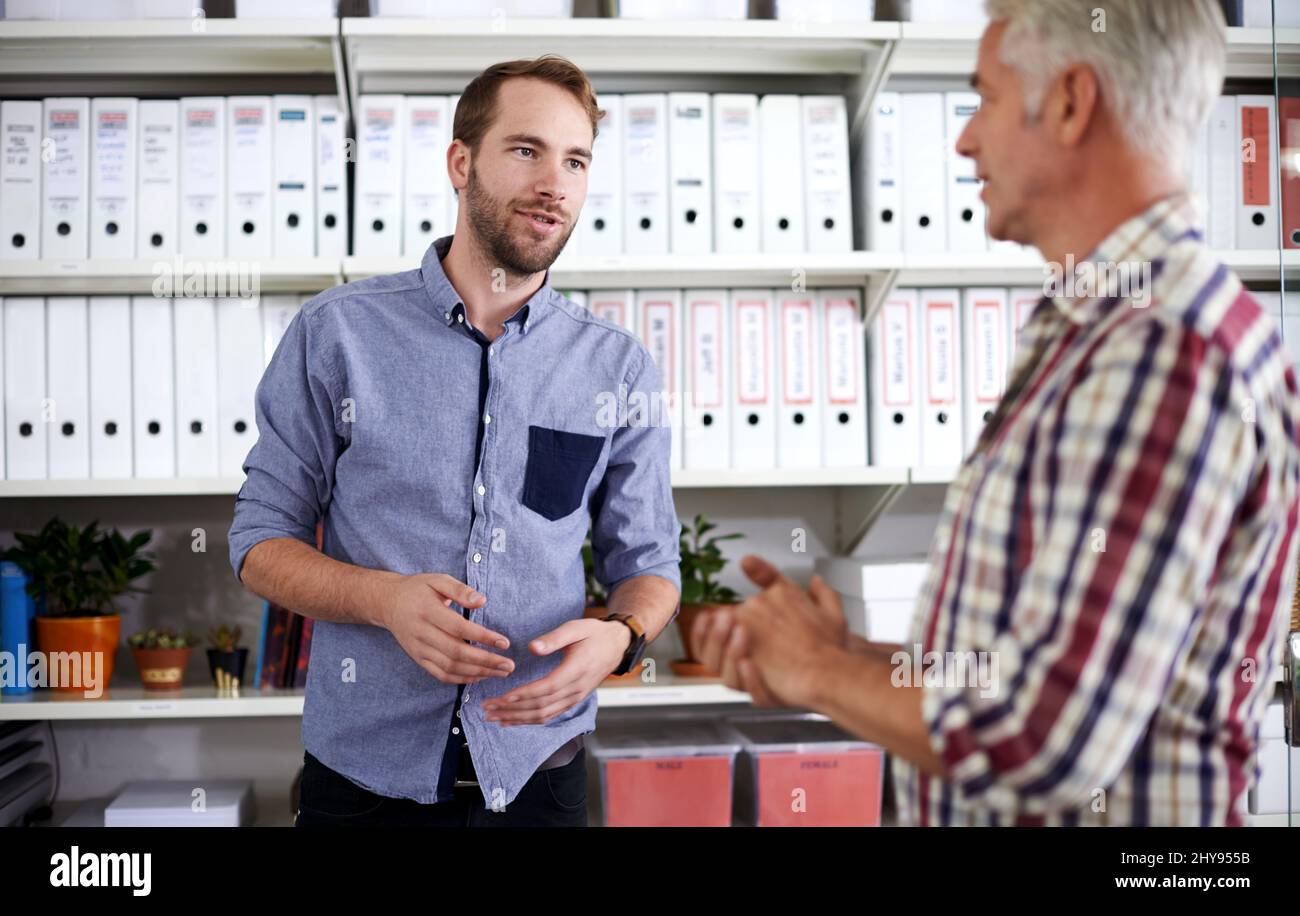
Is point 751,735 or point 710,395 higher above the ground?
point 710,395

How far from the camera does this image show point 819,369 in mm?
1792

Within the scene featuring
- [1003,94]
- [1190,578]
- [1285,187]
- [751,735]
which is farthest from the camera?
[751,735]

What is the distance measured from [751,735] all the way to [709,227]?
0.90 meters

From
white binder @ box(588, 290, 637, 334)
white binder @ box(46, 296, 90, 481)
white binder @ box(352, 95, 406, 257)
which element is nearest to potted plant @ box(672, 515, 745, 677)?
white binder @ box(588, 290, 637, 334)

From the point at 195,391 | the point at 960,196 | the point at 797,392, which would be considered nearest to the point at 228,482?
the point at 195,391

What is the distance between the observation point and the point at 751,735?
1.89 meters

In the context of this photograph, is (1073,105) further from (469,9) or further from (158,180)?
(158,180)

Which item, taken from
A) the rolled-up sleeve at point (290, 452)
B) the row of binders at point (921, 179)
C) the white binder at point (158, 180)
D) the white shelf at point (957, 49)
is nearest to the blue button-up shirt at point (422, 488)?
the rolled-up sleeve at point (290, 452)

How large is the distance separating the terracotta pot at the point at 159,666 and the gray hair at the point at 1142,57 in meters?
1.62

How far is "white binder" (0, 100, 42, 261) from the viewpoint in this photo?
66.6 inches

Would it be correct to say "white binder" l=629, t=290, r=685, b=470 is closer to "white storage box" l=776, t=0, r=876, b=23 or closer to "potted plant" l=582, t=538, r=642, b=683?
"potted plant" l=582, t=538, r=642, b=683

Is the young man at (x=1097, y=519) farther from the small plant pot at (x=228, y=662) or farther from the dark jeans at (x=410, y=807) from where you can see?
the small plant pot at (x=228, y=662)
